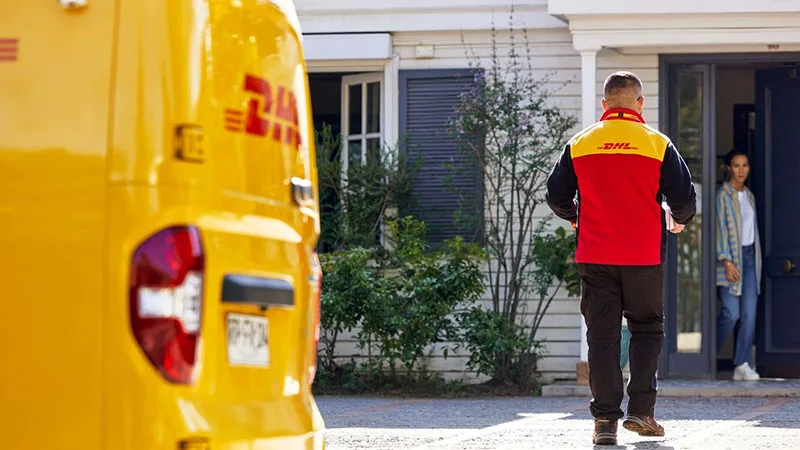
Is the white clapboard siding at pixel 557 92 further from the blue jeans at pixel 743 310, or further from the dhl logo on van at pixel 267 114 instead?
the dhl logo on van at pixel 267 114

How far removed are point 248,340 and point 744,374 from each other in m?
8.92

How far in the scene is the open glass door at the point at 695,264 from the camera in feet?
40.5

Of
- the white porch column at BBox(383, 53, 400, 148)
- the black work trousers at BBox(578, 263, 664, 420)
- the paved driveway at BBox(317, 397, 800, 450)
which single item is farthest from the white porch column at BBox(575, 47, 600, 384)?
the black work trousers at BBox(578, 263, 664, 420)

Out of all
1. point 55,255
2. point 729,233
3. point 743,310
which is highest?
point 729,233

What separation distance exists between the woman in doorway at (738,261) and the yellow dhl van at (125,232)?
8866 millimetres

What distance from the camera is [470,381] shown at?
12.8 metres

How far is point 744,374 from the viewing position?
487 inches

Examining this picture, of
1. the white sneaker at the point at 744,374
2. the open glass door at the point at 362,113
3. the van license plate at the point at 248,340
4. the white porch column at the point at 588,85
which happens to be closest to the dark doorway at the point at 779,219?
the white sneaker at the point at 744,374

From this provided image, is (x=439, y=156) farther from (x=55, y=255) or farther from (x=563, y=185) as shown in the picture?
(x=55, y=255)

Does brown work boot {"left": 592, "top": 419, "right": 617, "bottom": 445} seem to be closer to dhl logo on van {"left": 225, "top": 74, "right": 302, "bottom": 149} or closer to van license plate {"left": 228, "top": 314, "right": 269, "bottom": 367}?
dhl logo on van {"left": 225, "top": 74, "right": 302, "bottom": 149}

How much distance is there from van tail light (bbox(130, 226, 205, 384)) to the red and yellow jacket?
12.3ft

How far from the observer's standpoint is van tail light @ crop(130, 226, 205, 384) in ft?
12.2

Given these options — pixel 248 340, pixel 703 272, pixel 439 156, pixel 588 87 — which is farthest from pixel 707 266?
pixel 248 340

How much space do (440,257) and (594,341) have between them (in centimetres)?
495
